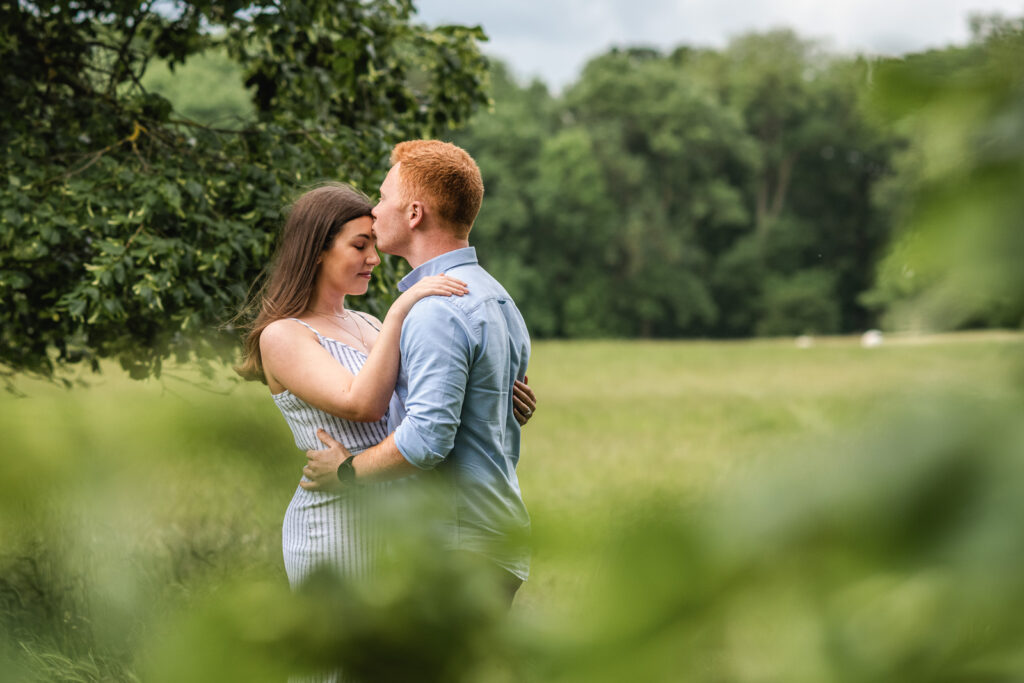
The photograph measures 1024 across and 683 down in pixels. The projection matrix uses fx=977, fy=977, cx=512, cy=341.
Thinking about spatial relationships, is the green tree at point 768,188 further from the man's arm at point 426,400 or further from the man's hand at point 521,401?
the man's arm at point 426,400

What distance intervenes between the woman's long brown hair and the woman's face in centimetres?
2

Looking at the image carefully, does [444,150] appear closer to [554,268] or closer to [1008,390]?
[1008,390]

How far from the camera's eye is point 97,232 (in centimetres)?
398

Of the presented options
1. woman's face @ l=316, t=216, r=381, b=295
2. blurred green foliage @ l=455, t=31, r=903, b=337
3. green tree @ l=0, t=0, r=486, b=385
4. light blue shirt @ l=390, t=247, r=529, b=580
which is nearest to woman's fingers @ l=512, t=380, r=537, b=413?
light blue shirt @ l=390, t=247, r=529, b=580

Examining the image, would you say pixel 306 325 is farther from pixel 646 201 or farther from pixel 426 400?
pixel 646 201

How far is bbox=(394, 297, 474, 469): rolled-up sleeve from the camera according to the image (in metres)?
2.21

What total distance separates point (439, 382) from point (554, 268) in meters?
49.0

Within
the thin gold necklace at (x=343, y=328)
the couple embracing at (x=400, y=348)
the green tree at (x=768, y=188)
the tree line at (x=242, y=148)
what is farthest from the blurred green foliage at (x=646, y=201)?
the couple embracing at (x=400, y=348)

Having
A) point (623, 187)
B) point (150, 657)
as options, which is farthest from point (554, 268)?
point (150, 657)

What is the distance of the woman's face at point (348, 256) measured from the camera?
2.82 m

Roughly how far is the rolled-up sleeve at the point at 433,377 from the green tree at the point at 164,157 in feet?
A: 5.03

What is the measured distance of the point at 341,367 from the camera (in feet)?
8.28

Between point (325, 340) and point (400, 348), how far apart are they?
397mm

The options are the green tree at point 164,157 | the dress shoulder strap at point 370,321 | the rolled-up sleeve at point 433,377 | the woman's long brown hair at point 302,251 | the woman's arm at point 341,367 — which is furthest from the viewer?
the green tree at point 164,157
